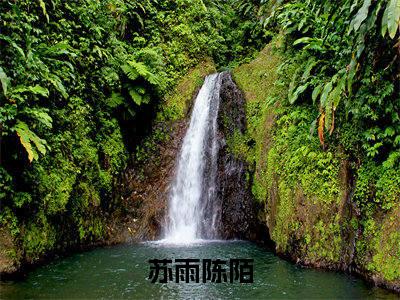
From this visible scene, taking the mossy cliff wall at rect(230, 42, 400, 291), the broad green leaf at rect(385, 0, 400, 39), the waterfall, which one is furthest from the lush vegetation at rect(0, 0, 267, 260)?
the broad green leaf at rect(385, 0, 400, 39)

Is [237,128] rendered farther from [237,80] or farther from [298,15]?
[298,15]

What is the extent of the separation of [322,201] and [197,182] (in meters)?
4.26

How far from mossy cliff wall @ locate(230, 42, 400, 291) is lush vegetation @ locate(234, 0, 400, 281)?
2 cm

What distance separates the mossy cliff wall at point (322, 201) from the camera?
18.8 feet

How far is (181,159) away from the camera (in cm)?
1084

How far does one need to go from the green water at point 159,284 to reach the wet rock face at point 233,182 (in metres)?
1.95

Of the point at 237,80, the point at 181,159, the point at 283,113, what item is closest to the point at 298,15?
the point at 283,113

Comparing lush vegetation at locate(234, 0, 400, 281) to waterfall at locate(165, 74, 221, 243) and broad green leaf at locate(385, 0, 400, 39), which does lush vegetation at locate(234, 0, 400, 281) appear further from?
waterfall at locate(165, 74, 221, 243)

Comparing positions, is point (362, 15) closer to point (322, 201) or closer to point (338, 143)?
point (338, 143)

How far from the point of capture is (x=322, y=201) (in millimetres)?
6727

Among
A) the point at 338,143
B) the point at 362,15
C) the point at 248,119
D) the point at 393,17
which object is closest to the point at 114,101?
the point at 248,119

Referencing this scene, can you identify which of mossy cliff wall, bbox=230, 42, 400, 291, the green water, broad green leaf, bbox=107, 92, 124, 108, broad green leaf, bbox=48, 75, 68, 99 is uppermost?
broad green leaf, bbox=107, 92, 124, 108

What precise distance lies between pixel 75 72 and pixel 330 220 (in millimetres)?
6459

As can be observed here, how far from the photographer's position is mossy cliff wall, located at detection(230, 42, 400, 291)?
5738 millimetres
